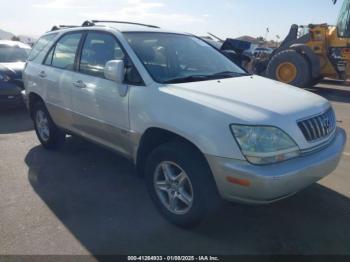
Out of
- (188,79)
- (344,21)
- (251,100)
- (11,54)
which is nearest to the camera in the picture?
(251,100)

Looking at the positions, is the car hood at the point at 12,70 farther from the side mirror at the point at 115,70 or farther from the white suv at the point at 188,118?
the side mirror at the point at 115,70

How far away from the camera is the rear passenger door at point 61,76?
448cm

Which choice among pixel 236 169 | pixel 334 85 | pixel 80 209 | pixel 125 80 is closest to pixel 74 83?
pixel 125 80

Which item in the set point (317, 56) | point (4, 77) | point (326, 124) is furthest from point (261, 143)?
point (317, 56)

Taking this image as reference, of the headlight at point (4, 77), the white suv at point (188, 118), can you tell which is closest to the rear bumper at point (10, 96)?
the headlight at point (4, 77)

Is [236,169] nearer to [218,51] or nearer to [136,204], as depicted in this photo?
[136,204]

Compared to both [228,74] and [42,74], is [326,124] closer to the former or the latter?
[228,74]

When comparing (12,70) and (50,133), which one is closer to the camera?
(50,133)

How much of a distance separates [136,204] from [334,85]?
12.1m

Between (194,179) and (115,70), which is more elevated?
(115,70)

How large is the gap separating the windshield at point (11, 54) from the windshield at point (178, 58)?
231 inches

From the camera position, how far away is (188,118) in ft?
9.83

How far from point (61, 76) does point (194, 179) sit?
2.51 metres

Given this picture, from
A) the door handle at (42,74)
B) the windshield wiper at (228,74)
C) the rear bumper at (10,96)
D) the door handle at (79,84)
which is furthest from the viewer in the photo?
the rear bumper at (10,96)
